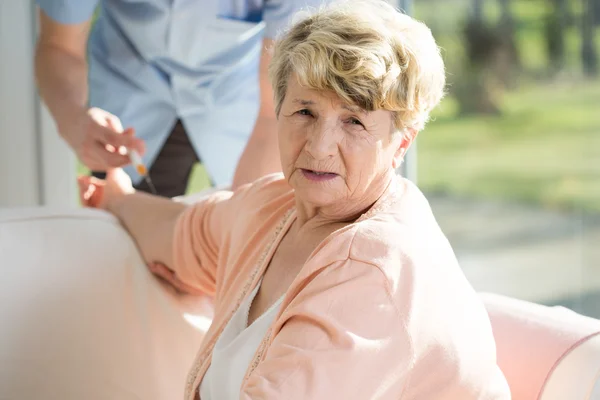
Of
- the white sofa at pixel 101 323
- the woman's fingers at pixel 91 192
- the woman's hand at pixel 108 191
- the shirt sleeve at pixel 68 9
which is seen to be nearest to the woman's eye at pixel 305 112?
the white sofa at pixel 101 323

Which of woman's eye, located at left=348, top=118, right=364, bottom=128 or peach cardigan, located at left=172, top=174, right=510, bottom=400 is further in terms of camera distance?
woman's eye, located at left=348, top=118, right=364, bottom=128

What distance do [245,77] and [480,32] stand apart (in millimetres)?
3881

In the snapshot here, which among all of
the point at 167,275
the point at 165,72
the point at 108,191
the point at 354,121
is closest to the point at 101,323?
the point at 167,275

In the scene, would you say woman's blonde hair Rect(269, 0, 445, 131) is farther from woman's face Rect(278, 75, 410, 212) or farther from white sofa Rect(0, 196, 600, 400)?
white sofa Rect(0, 196, 600, 400)

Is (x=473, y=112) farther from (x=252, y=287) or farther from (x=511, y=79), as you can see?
(x=252, y=287)

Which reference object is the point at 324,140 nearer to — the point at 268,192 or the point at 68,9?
the point at 268,192

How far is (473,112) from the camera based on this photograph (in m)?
6.47

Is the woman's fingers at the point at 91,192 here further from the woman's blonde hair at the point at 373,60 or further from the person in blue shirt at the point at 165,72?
the woman's blonde hair at the point at 373,60

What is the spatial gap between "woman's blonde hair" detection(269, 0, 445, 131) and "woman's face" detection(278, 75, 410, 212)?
0.02 metres

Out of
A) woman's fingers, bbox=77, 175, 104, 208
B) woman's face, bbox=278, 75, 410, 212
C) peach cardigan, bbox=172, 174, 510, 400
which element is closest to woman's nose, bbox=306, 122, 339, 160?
woman's face, bbox=278, 75, 410, 212

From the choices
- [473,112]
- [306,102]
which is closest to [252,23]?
[306,102]

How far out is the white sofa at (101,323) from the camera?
1.41 meters

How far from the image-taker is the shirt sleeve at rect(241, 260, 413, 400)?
1082mm

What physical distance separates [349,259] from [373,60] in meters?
0.30
